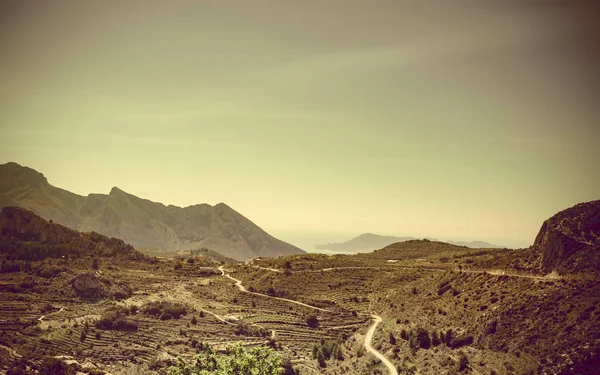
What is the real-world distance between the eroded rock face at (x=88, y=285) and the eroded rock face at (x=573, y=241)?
85125mm

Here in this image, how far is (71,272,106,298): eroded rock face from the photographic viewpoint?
282ft

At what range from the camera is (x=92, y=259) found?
372 ft

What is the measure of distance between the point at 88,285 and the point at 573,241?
9147 centimetres

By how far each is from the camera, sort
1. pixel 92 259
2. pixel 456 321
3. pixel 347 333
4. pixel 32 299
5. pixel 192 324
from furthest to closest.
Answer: pixel 92 259 < pixel 32 299 < pixel 192 324 < pixel 347 333 < pixel 456 321

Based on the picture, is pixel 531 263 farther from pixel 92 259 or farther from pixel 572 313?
pixel 92 259

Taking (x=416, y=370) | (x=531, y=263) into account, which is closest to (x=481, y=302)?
(x=531, y=263)

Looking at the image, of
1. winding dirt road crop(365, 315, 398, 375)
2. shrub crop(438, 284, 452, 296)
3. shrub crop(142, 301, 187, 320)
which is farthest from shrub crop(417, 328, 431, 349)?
shrub crop(142, 301, 187, 320)

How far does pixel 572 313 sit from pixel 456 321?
49.0 ft

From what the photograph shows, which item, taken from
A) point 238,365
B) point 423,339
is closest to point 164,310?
point 238,365

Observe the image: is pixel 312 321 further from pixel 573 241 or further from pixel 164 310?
pixel 573 241

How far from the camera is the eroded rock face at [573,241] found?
5131 centimetres

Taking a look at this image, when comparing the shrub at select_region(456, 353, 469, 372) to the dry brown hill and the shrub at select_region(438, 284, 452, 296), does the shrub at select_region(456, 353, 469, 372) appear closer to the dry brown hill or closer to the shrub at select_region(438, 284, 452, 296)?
the shrub at select_region(438, 284, 452, 296)

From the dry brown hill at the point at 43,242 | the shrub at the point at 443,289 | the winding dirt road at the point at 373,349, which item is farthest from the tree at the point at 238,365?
the dry brown hill at the point at 43,242

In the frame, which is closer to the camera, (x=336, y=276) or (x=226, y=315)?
(x=226, y=315)
